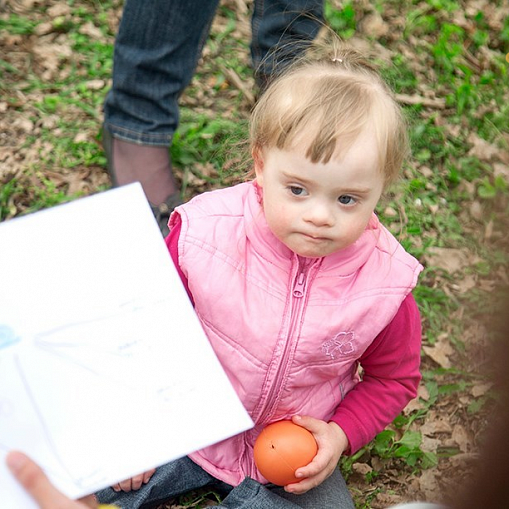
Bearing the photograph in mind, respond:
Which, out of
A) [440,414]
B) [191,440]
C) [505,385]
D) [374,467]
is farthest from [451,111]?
[505,385]

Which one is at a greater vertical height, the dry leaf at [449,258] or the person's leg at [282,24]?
the person's leg at [282,24]

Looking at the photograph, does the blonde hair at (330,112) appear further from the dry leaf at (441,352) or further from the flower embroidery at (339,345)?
the dry leaf at (441,352)

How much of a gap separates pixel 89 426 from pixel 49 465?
0.30 ft

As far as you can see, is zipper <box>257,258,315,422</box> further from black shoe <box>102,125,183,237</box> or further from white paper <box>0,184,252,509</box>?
black shoe <box>102,125,183,237</box>

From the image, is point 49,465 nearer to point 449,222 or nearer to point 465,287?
point 465,287

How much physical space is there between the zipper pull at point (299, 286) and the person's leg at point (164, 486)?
0.58 metres

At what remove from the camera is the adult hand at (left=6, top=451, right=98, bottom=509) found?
1093 mm

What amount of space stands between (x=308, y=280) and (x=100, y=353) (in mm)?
509

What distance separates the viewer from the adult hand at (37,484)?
109 centimetres

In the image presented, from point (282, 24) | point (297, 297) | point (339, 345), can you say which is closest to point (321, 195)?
point (297, 297)

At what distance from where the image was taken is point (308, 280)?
158cm

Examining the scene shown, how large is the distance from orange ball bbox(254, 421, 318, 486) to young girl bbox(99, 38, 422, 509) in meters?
0.02

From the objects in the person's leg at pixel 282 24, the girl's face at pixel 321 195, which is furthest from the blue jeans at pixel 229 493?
the person's leg at pixel 282 24

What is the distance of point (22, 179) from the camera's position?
2570 mm
